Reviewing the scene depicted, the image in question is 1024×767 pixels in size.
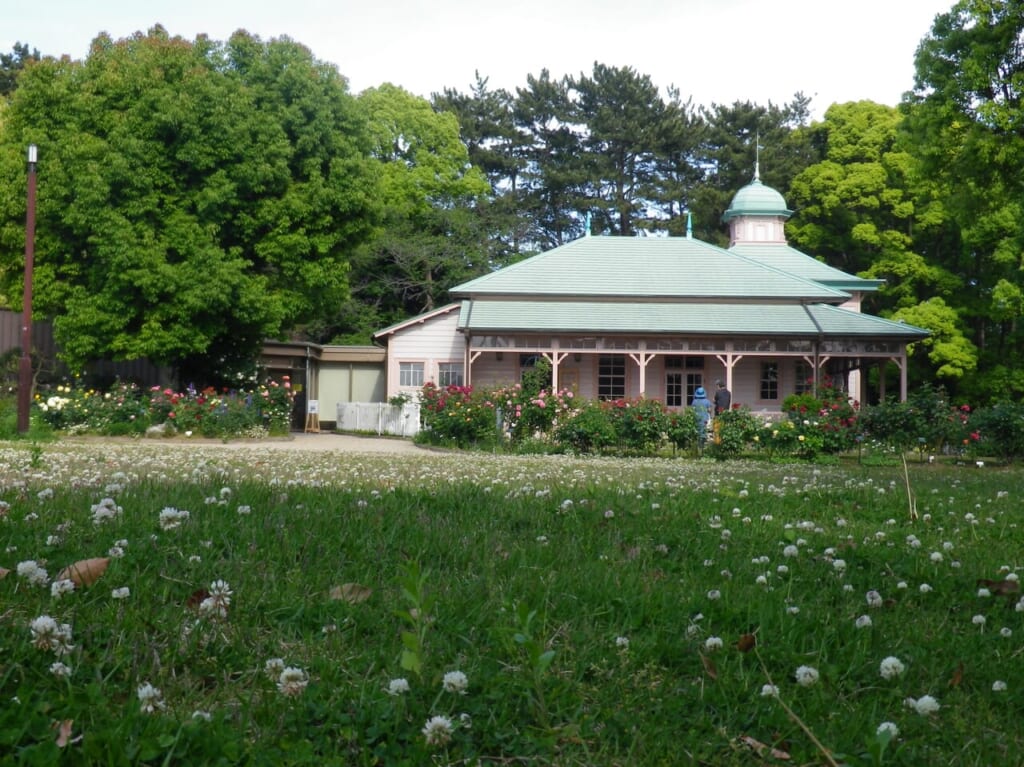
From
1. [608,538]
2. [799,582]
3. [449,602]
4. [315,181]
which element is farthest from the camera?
A: [315,181]

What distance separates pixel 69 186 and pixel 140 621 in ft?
70.0

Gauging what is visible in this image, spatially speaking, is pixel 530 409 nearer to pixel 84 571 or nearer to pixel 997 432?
pixel 997 432

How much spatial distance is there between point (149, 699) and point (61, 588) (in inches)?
33.5

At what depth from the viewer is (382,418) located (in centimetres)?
3056

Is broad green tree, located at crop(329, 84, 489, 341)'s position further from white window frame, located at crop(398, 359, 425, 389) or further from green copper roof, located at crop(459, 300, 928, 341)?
green copper roof, located at crop(459, 300, 928, 341)

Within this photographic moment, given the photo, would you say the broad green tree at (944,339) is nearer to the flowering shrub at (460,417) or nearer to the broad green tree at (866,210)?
the broad green tree at (866,210)

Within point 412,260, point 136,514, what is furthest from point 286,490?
point 412,260

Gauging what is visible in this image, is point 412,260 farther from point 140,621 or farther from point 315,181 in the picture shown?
point 140,621

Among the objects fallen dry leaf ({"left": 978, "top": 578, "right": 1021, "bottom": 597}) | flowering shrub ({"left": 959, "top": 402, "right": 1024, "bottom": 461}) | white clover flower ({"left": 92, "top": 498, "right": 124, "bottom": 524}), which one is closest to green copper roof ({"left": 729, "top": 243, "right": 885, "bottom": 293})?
flowering shrub ({"left": 959, "top": 402, "right": 1024, "bottom": 461})

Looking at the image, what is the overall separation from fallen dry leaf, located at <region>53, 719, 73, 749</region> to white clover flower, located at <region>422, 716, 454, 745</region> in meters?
0.79

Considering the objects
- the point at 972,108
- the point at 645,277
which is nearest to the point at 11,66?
the point at 645,277

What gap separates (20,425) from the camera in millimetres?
16781

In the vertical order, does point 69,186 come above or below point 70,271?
above

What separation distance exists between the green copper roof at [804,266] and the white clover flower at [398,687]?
33.5 meters
